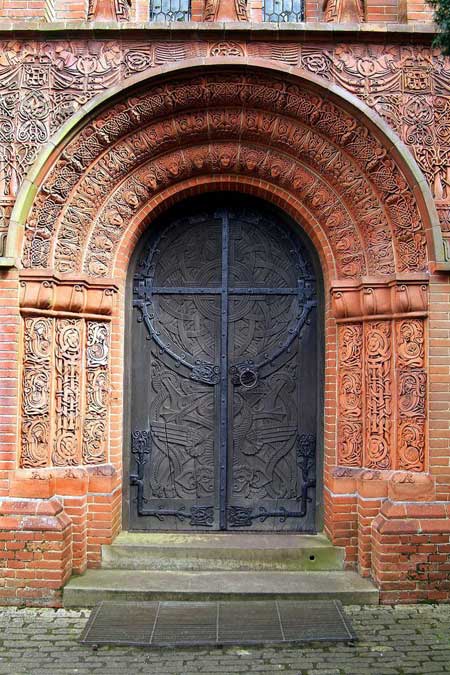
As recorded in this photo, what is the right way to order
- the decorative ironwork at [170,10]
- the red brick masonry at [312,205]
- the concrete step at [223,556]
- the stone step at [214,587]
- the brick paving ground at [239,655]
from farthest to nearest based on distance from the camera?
the decorative ironwork at [170,10], the concrete step at [223,556], the red brick masonry at [312,205], the stone step at [214,587], the brick paving ground at [239,655]

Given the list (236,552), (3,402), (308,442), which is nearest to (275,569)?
(236,552)

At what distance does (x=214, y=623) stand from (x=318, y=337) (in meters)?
2.68

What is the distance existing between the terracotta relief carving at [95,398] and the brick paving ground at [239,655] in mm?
1391

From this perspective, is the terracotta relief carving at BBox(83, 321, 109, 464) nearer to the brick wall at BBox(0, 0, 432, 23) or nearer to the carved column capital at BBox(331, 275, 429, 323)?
the carved column capital at BBox(331, 275, 429, 323)

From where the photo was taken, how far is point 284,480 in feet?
18.2

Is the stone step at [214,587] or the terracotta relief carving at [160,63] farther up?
the terracotta relief carving at [160,63]

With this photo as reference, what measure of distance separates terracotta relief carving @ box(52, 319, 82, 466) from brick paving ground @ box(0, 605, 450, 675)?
52.8 inches

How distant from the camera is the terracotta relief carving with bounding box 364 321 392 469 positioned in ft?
16.4

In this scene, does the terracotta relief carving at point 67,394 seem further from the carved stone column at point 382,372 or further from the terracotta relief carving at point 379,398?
the terracotta relief carving at point 379,398

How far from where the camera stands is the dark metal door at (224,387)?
18.2 feet

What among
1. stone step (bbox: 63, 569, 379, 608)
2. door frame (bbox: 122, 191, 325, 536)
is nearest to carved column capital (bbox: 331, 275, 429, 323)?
door frame (bbox: 122, 191, 325, 536)

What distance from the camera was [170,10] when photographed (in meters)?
5.43

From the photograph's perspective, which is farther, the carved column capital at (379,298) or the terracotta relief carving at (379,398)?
the terracotta relief carving at (379,398)

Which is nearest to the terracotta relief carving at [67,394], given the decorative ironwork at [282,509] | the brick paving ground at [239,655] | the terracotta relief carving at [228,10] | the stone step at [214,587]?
the stone step at [214,587]
